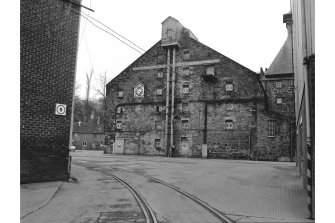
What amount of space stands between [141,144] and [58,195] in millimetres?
24721

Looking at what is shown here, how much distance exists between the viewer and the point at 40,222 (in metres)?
5.43

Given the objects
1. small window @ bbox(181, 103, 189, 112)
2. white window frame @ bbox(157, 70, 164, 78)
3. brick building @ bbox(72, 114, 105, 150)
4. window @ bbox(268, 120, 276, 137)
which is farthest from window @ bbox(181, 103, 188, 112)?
brick building @ bbox(72, 114, 105, 150)

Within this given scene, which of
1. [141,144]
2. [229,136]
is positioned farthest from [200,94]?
[141,144]

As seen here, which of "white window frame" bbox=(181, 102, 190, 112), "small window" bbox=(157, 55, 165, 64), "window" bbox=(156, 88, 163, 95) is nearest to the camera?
"white window frame" bbox=(181, 102, 190, 112)

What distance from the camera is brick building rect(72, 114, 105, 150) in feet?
181

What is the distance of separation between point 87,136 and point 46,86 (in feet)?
159

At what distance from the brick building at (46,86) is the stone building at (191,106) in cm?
2109

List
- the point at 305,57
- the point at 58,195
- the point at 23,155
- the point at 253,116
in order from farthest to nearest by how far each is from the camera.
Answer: the point at 253,116 < the point at 23,155 < the point at 58,195 < the point at 305,57

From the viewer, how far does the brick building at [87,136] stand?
55.2m

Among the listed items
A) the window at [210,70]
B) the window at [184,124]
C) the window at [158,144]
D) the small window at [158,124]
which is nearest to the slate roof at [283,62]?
the window at [210,70]

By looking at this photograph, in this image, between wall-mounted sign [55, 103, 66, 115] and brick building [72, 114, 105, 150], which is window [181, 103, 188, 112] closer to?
wall-mounted sign [55, 103, 66, 115]

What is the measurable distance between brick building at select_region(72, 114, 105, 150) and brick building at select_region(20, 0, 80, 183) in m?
47.0

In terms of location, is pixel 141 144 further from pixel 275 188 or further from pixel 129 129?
pixel 275 188

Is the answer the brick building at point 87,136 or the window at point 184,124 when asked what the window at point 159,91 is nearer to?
the window at point 184,124
